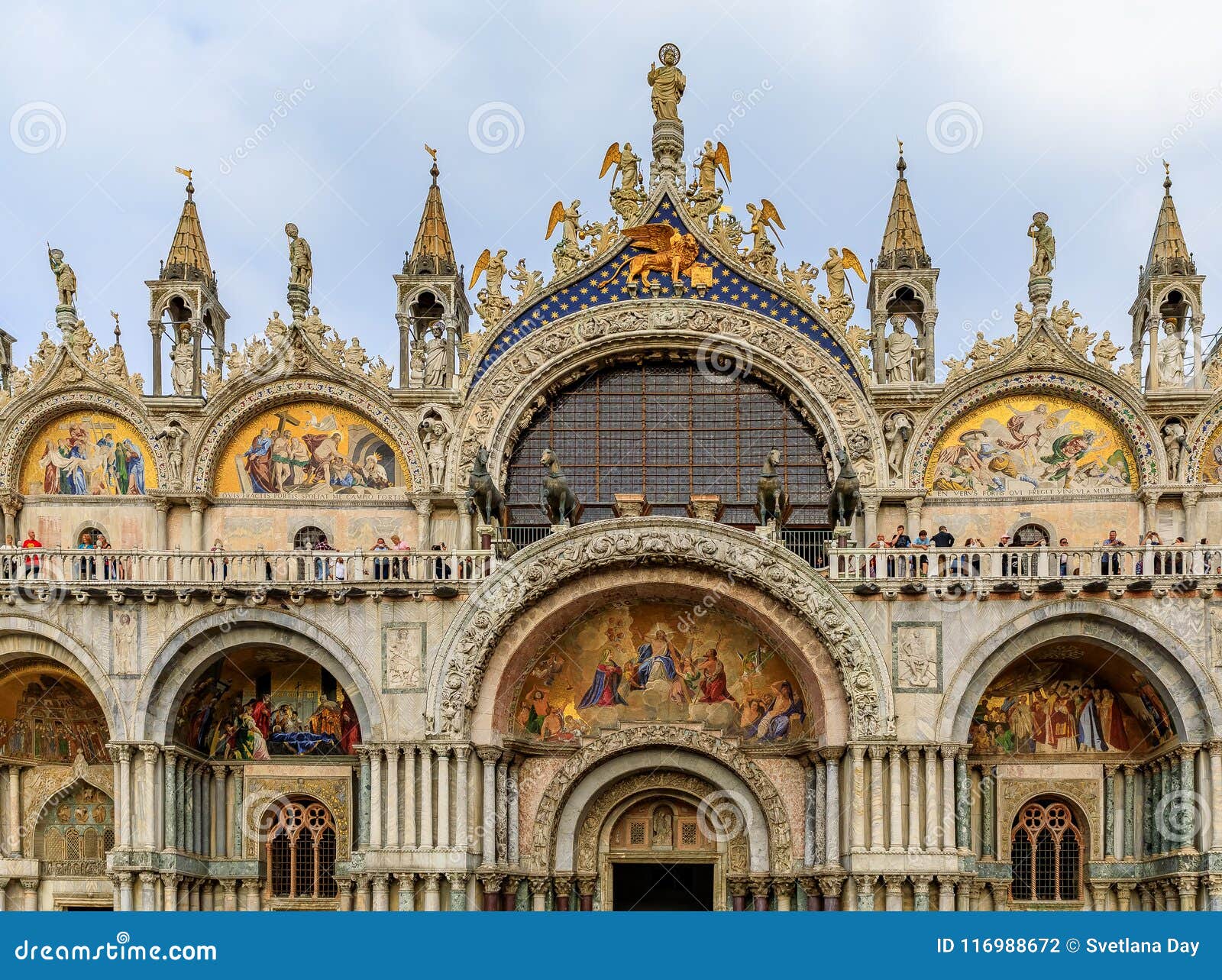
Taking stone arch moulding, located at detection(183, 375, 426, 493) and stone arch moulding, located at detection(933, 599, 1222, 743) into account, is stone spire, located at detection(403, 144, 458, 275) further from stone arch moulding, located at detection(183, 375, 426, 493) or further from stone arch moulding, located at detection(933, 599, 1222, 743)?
stone arch moulding, located at detection(933, 599, 1222, 743)

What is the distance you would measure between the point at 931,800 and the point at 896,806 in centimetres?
67

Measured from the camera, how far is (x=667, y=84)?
3378 centimetres

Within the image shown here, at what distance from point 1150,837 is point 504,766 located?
42.5 ft

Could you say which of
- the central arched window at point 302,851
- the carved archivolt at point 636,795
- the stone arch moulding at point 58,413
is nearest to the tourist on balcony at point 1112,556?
the carved archivolt at point 636,795

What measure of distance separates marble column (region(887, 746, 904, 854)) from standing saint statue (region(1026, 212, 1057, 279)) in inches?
427

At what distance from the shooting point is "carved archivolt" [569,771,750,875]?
3069 cm

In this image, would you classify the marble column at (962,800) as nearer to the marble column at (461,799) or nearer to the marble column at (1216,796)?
the marble column at (1216,796)

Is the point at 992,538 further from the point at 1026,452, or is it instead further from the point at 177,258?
the point at 177,258

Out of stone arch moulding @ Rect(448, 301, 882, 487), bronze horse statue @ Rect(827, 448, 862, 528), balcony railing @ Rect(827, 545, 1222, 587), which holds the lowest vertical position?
balcony railing @ Rect(827, 545, 1222, 587)

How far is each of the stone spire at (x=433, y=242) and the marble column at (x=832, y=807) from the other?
530 inches

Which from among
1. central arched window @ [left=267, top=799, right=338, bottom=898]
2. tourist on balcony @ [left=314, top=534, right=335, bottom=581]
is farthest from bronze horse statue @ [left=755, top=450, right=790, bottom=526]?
central arched window @ [left=267, top=799, right=338, bottom=898]

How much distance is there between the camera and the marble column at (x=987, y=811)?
30.3 metres

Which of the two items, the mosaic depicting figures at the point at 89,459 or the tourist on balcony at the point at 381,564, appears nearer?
the tourist on balcony at the point at 381,564

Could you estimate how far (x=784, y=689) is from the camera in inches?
1203
